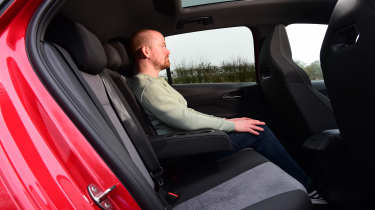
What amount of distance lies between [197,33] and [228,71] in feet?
1.19

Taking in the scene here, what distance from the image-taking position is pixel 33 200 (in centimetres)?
63

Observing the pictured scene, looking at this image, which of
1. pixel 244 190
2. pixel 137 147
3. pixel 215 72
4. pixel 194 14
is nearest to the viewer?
pixel 244 190

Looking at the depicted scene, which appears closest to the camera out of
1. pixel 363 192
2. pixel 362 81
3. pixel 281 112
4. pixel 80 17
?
pixel 362 81

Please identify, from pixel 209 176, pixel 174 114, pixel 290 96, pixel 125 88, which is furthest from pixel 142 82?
pixel 290 96

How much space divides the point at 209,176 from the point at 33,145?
0.76m

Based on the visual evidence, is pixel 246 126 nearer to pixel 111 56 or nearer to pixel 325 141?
pixel 325 141

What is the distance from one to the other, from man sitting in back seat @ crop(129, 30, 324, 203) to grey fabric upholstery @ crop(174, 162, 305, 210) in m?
0.34

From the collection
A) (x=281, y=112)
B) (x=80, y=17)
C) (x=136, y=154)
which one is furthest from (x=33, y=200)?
(x=281, y=112)

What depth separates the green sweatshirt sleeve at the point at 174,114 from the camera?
145 cm

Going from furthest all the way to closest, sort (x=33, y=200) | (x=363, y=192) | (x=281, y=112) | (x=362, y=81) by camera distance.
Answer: (x=281, y=112), (x=363, y=192), (x=362, y=81), (x=33, y=200)

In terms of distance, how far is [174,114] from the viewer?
146 centimetres

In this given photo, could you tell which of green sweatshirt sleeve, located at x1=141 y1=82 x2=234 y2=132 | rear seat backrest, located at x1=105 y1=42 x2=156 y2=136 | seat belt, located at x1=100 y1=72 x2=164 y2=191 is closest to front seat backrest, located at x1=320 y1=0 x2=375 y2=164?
green sweatshirt sleeve, located at x1=141 y1=82 x2=234 y2=132

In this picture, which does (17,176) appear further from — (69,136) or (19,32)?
(19,32)

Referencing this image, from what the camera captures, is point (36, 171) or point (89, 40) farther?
point (89, 40)
